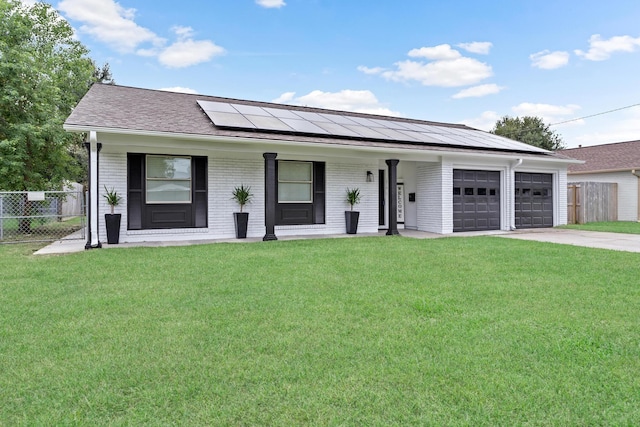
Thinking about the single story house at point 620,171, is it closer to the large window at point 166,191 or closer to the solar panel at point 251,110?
the solar panel at point 251,110

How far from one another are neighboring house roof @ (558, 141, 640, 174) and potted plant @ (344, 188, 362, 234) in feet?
41.4

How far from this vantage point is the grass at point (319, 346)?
2152 millimetres

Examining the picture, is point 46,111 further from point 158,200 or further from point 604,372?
point 604,372

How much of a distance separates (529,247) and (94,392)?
27.2 ft

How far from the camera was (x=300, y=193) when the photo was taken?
1095 centimetres

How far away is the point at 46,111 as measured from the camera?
1236 centimetres

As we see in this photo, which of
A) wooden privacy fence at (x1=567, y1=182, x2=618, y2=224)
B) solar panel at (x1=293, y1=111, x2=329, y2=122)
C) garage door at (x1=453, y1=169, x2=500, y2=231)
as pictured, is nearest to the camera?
garage door at (x1=453, y1=169, x2=500, y2=231)

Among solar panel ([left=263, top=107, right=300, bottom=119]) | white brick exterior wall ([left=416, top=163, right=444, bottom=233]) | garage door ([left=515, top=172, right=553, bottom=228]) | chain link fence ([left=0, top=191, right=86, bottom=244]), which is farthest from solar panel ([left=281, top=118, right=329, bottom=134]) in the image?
garage door ([left=515, top=172, right=553, bottom=228])

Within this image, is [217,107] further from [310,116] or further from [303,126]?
[310,116]

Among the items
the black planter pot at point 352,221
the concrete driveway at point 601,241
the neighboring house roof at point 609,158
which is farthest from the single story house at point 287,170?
the neighboring house roof at point 609,158

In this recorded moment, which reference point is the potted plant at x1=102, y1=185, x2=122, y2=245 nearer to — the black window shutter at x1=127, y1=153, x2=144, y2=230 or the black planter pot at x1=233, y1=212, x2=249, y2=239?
the black window shutter at x1=127, y1=153, x2=144, y2=230

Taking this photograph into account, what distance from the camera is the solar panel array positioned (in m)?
10.2

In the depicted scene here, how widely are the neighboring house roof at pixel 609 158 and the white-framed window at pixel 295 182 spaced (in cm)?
1389

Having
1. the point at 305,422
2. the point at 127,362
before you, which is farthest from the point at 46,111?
the point at 305,422
